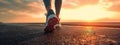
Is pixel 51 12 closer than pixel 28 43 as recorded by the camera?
No

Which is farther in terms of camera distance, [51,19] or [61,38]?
[51,19]

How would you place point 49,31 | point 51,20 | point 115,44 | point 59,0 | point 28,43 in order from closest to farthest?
point 115,44 → point 28,43 → point 51,20 → point 49,31 → point 59,0

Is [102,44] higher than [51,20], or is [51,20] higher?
[51,20]

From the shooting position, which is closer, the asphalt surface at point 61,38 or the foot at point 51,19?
the asphalt surface at point 61,38

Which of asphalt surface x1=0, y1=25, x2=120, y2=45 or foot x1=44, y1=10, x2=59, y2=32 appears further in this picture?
foot x1=44, y1=10, x2=59, y2=32

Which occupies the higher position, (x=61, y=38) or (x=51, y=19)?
(x=51, y=19)

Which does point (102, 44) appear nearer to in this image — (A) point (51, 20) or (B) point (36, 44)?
(B) point (36, 44)

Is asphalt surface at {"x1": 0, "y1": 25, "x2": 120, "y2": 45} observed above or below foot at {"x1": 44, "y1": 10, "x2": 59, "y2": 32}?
below

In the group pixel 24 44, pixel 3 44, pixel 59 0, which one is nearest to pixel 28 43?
pixel 24 44

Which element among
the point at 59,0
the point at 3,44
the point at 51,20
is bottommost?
the point at 3,44

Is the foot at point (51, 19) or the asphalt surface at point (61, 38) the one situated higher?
the foot at point (51, 19)

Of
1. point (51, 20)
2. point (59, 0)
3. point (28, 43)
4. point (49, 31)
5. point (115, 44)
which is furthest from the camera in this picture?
point (59, 0)

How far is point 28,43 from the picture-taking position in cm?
360

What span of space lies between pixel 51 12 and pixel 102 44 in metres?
1.88
